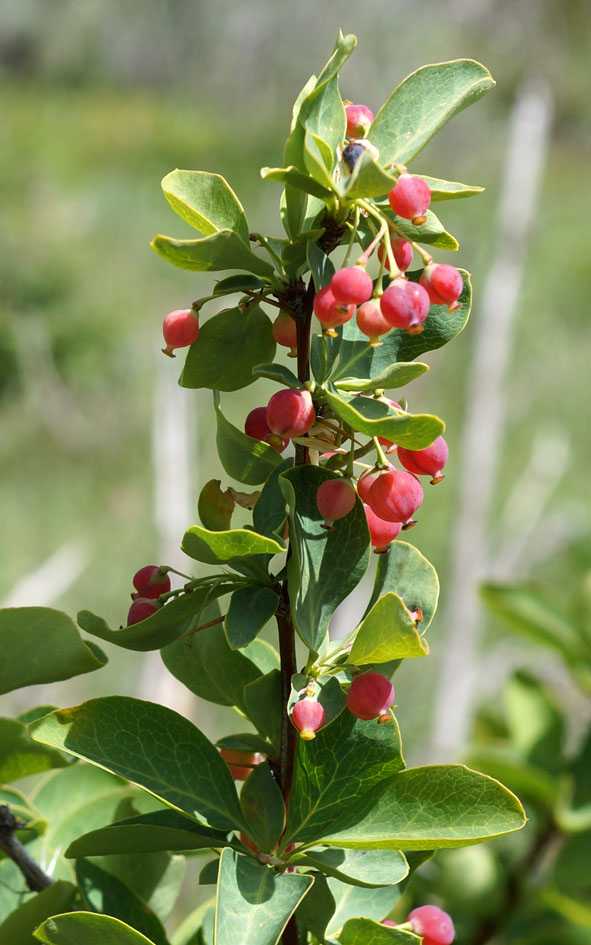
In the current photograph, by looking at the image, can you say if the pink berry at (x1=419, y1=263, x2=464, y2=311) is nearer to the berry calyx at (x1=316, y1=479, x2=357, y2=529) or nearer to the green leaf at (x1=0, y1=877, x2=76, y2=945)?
the berry calyx at (x1=316, y1=479, x2=357, y2=529)

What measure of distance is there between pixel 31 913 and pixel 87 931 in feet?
0.28

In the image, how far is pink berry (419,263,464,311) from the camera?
0.44 metres

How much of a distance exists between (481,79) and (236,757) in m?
0.37

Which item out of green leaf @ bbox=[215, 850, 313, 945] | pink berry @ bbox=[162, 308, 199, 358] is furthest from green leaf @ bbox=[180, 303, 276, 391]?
green leaf @ bbox=[215, 850, 313, 945]

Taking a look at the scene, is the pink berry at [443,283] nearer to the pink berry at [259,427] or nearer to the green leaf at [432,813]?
the pink berry at [259,427]

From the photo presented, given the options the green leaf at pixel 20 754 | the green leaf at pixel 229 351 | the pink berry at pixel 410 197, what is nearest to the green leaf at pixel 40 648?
the green leaf at pixel 20 754

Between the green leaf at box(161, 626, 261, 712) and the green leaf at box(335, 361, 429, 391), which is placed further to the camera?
the green leaf at box(161, 626, 261, 712)

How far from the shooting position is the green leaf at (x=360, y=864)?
0.45 meters

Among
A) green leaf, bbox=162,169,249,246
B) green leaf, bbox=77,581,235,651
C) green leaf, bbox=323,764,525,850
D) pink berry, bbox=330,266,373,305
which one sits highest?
green leaf, bbox=162,169,249,246

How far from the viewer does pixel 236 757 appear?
54cm

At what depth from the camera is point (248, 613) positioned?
1.50ft

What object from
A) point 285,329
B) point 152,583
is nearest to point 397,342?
point 285,329

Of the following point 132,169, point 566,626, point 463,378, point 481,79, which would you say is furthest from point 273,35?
point 481,79

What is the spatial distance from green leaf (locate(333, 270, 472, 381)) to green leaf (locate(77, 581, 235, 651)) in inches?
4.7
